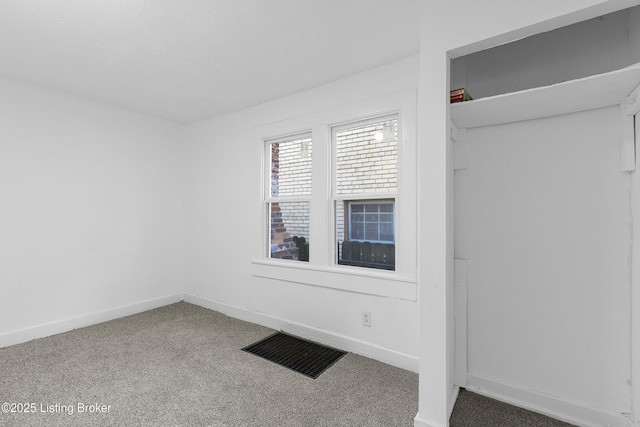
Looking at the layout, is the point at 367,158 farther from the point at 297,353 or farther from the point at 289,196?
the point at 297,353

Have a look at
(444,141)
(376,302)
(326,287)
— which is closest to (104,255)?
(326,287)

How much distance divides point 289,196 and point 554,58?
2374 mm

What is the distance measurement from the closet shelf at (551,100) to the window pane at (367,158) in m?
0.71

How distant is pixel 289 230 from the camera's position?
3344 millimetres

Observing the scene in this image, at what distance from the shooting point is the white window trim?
2.42 meters

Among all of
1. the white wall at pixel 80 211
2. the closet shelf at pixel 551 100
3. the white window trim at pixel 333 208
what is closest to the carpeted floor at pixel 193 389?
the white wall at pixel 80 211

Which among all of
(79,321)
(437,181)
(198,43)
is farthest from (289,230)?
(79,321)

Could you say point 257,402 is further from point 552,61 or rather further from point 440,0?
point 552,61

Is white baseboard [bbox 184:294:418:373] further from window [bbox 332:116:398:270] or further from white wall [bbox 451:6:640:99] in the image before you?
white wall [bbox 451:6:640:99]

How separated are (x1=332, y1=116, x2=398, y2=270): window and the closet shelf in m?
0.75

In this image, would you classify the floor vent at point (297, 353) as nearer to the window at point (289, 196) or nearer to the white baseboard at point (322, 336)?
the white baseboard at point (322, 336)

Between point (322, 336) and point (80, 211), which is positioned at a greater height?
point (80, 211)

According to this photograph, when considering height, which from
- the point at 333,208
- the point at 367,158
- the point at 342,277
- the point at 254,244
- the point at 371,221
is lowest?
the point at 342,277

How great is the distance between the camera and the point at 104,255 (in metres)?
3.49
